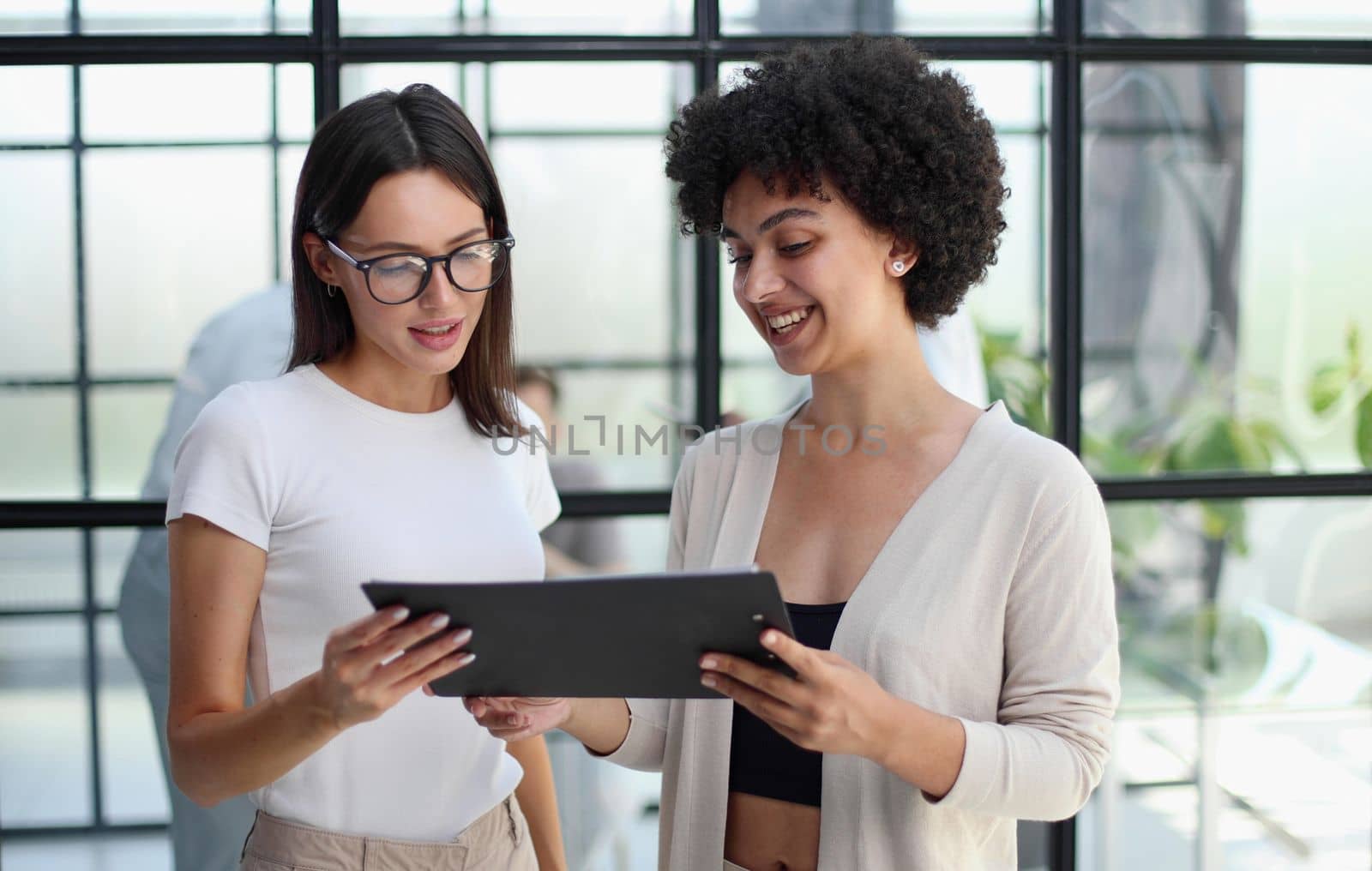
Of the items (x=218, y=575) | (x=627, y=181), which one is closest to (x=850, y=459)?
(x=218, y=575)

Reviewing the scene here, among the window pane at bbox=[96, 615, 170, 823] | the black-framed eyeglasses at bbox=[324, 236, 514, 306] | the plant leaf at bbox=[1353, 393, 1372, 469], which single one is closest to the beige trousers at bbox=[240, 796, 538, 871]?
the black-framed eyeglasses at bbox=[324, 236, 514, 306]

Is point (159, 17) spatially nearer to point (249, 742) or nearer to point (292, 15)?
point (292, 15)

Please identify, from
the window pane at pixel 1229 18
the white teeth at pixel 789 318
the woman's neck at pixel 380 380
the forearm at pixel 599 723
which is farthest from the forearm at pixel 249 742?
the window pane at pixel 1229 18

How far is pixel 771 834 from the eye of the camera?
54.2 inches

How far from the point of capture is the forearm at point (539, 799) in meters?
1.69

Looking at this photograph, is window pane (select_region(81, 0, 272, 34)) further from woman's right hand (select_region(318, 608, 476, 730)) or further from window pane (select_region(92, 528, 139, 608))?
woman's right hand (select_region(318, 608, 476, 730))

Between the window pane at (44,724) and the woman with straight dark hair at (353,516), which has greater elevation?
the woman with straight dark hair at (353,516)

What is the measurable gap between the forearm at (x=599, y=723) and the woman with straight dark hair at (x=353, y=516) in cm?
15

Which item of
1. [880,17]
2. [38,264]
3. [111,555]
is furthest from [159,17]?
[880,17]

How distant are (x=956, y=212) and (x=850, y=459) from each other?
1.12 feet

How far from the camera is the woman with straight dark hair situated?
1.35m

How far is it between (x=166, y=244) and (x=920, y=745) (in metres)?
1.96

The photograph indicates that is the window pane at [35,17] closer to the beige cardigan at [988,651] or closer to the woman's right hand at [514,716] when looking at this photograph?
the woman's right hand at [514,716]

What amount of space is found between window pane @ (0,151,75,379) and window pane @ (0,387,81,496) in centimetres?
8
